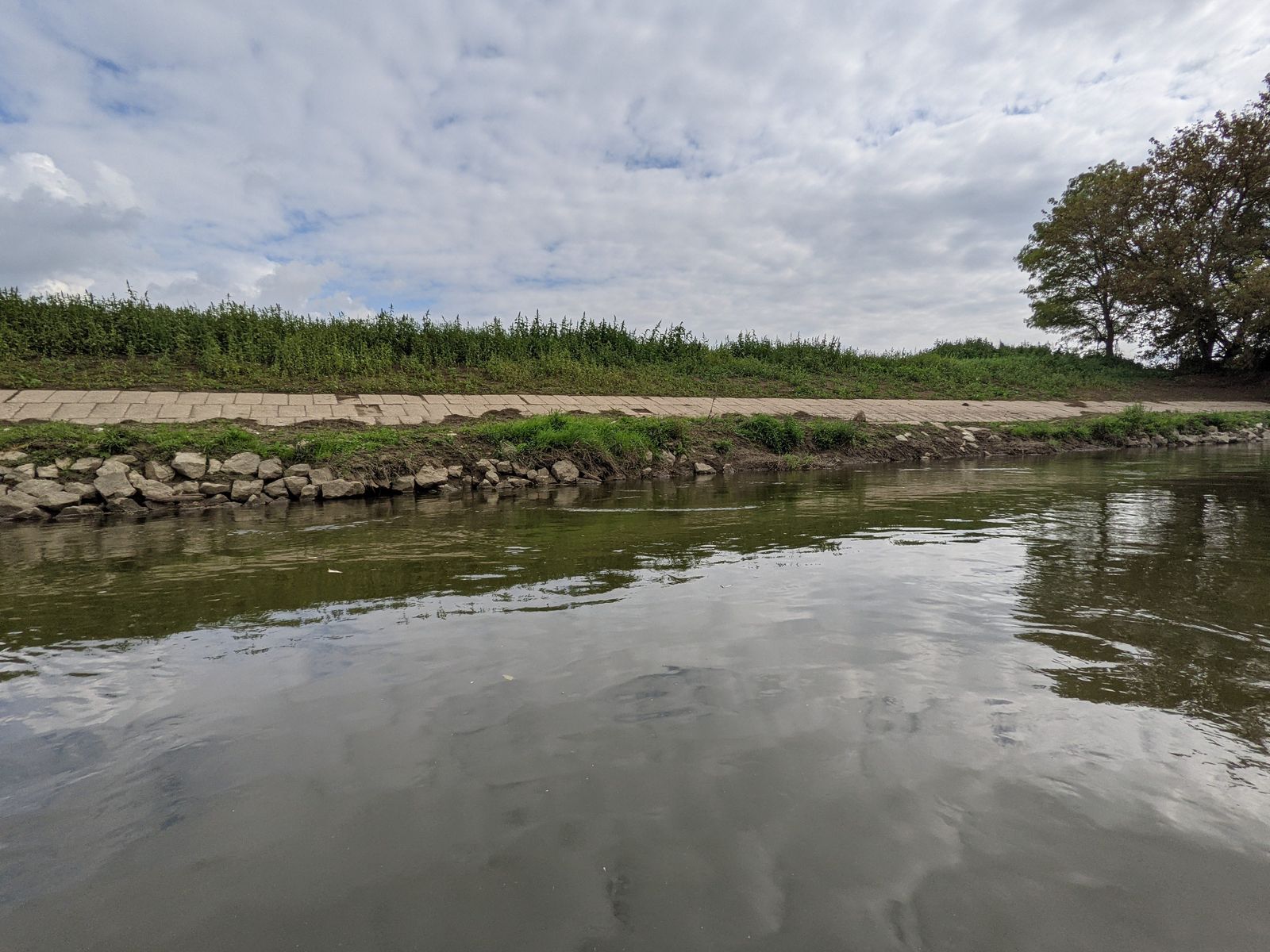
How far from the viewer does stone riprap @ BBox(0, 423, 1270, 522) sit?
8.00 m

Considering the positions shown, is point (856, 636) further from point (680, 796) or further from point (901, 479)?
point (901, 479)

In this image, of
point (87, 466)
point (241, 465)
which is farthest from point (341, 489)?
point (87, 466)

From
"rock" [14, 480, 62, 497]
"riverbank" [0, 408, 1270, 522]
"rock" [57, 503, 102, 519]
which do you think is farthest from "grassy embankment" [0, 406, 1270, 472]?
"rock" [57, 503, 102, 519]

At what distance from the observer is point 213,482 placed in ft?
29.2

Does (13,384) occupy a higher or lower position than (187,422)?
higher

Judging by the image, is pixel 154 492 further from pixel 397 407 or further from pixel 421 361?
pixel 421 361

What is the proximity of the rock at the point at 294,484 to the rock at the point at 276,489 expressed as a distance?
25 millimetres

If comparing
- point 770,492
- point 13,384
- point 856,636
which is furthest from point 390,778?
point 13,384

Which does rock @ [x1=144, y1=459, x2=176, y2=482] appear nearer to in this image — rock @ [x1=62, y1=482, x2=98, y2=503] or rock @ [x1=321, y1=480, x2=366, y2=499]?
rock @ [x1=62, y1=482, x2=98, y2=503]

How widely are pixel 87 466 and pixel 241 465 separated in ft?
5.71

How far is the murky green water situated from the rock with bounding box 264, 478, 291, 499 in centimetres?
426

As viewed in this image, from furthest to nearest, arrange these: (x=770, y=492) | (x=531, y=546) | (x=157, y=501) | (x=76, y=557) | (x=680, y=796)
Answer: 1. (x=770, y=492)
2. (x=157, y=501)
3. (x=531, y=546)
4. (x=76, y=557)
5. (x=680, y=796)

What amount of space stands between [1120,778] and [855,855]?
100 centimetres

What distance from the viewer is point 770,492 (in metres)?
9.77
